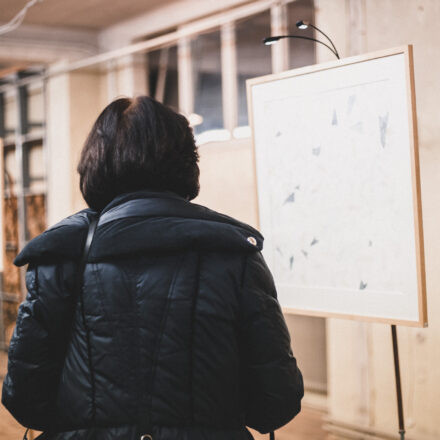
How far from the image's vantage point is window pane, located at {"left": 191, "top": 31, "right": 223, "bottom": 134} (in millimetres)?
4407

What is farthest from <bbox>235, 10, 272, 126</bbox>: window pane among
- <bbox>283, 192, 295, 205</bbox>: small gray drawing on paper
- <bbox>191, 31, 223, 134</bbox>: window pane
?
<bbox>283, 192, 295, 205</bbox>: small gray drawing on paper

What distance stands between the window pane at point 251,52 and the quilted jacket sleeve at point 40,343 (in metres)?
3.10

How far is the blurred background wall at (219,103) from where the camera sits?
9.64 feet

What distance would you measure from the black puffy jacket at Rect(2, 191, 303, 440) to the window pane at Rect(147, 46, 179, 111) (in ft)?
12.2

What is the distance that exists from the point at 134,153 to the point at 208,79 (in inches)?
133

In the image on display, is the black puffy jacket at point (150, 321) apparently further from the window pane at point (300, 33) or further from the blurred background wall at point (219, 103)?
the window pane at point (300, 33)

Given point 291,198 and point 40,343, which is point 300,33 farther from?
point 40,343

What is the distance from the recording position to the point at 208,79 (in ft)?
14.8

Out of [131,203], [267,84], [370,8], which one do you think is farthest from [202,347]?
[370,8]

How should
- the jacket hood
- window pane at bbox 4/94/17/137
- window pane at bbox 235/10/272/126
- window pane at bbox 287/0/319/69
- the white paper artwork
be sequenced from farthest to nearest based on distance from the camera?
window pane at bbox 4/94/17/137 < window pane at bbox 235/10/272/126 < window pane at bbox 287/0/319/69 < the white paper artwork < the jacket hood

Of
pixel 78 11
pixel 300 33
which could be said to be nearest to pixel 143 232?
pixel 300 33

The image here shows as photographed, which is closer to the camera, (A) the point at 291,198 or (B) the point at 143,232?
(B) the point at 143,232

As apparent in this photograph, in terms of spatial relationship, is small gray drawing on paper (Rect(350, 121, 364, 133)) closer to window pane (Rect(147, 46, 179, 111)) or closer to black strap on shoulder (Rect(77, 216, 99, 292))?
black strap on shoulder (Rect(77, 216, 99, 292))

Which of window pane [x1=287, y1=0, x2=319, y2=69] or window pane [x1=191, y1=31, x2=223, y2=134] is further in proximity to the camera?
window pane [x1=191, y1=31, x2=223, y2=134]
